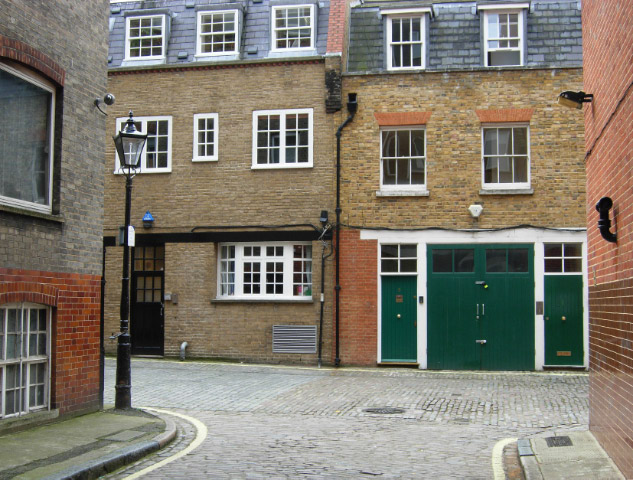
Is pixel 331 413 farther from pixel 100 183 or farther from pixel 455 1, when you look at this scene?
pixel 455 1

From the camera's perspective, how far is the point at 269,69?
1969 cm

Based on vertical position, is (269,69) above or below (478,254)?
above

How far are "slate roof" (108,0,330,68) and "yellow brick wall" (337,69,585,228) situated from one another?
237 cm

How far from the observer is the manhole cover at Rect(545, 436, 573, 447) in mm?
8727

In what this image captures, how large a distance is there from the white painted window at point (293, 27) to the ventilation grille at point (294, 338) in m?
7.30

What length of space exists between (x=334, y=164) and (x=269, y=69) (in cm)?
310

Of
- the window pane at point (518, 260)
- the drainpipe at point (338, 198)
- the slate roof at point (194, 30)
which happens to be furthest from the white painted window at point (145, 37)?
the window pane at point (518, 260)

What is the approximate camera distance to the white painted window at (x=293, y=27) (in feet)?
65.6

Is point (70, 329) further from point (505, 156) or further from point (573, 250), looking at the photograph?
point (573, 250)

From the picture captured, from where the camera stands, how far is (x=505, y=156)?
18.5m

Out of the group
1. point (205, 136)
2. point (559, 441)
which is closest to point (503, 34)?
point (205, 136)

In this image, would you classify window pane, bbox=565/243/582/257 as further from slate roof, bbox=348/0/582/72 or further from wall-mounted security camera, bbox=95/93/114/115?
wall-mounted security camera, bbox=95/93/114/115

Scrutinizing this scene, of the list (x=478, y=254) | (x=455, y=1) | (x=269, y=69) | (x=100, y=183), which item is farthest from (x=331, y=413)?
(x=455, y=1)

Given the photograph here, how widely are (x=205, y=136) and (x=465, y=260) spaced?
7.44 metres
